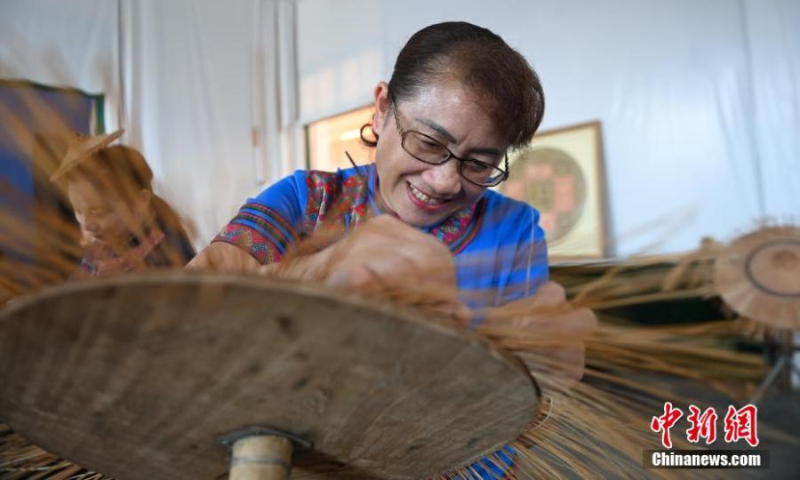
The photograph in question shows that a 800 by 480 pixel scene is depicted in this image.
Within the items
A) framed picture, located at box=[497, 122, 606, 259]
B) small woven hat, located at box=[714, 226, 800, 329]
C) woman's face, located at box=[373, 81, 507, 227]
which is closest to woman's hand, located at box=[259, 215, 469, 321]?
woman's face, located at box=[373, 81, 507, 227]

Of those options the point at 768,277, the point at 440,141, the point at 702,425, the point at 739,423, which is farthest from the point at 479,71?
the point at 768,277

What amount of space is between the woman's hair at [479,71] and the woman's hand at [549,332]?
31 centimetres

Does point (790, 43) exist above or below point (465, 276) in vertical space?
above

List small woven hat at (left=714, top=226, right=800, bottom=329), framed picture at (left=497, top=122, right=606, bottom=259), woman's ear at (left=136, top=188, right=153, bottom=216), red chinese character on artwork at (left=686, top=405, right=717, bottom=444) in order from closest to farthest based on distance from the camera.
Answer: woman's ear at (left=136, top=188, right=153, bottom=216) < red chinese character on artwork at (left=686, top=405, right=717, bottom=444) < small woven hat at (left=714, top=226, right=800, bottom=329) < framed picture at (left=497, top=122, right=606, bottom=259)

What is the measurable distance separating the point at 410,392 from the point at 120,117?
1.08 feet

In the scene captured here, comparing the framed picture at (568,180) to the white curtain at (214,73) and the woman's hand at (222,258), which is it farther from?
the woman's hand at (222,258)

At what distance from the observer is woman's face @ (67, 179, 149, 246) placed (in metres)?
0.43

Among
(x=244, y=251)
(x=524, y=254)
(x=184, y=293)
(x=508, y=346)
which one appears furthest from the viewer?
(x=524, y=254)

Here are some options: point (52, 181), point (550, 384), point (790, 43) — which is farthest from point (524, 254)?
point (790, 43)

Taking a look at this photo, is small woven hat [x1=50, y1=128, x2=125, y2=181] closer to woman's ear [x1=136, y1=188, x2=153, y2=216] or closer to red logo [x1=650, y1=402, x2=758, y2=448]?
woman's ear [x1=136, y1=188, x2=153, y2=216]

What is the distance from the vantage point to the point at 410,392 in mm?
332

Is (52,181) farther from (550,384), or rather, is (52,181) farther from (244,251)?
(550,384)

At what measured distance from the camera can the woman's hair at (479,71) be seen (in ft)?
2.31

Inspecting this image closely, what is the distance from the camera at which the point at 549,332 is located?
41 centimetres
